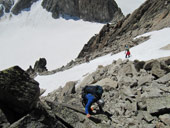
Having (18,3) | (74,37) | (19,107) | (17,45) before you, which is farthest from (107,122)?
(18,3)

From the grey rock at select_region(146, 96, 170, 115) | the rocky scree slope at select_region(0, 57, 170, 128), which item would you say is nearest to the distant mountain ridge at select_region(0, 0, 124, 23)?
the rocky scree slope at select_region(0, 57, 170, 128)

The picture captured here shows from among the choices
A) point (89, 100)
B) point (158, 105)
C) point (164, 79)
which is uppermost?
point (89, 100)

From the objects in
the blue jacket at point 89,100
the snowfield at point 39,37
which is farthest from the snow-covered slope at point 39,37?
the blue jacket at point 89,100

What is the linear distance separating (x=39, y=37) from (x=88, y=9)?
40.3 m

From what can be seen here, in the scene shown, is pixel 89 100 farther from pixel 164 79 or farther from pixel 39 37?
pixel 39 37

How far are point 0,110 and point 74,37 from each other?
93.0 m

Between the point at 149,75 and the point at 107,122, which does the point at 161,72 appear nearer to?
the point at 149,75

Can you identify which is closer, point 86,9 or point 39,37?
point 86,9

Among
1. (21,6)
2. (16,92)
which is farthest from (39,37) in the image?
(16,92)

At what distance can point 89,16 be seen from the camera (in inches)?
4343

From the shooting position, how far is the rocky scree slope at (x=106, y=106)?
14.8 feet

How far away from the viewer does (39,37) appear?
112312 millimetres

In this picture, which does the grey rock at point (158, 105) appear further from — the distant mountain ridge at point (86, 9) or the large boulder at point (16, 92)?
the distant mountain ridge at point (86, 9)

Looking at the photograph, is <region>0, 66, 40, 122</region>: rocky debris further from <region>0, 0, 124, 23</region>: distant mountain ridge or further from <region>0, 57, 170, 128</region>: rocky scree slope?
<region>0, 0, 124, 23</region>: distant mountain ridge
